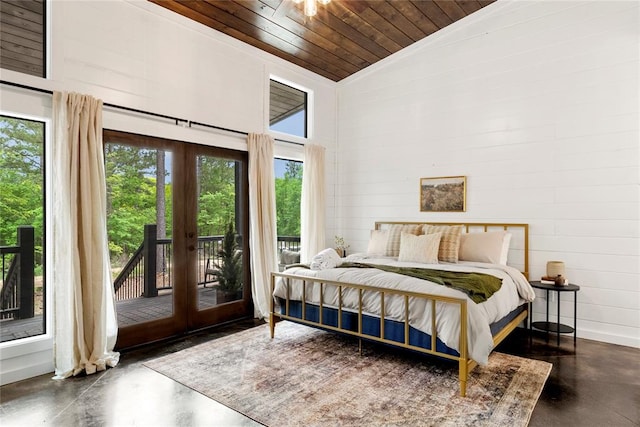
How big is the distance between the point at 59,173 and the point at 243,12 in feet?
7.59

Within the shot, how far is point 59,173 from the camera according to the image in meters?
2.93

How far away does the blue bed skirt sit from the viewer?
285 cm

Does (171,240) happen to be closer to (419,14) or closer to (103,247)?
(103,247)

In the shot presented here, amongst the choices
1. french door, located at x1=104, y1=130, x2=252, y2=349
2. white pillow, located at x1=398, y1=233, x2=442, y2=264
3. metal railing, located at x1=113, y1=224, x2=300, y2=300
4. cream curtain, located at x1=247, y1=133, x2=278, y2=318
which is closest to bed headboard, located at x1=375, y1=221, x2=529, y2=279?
white pillow, located at x1=398, y1=233, x2=442, y2=264

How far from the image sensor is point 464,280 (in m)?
3.03

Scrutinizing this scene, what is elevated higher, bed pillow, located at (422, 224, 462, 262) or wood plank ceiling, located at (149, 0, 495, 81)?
wood plank ceiling, located at (149, 0, 495, 81)

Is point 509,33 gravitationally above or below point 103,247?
above

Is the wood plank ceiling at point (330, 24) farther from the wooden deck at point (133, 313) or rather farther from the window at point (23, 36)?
the wooden deck at point (133, 313)

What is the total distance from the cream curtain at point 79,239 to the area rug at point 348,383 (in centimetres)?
53

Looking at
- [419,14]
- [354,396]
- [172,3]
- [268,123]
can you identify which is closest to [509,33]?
[419,14]

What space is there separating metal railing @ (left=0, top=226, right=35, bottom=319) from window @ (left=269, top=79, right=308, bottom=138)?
2830 millimetres

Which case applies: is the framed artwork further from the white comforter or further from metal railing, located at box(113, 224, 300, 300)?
metal railing, located at box(113, 224, 300, 300)

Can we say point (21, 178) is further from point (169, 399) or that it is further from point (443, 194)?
point (443, 194)

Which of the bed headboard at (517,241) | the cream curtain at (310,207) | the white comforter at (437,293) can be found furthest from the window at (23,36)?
the bed headboard at (517,241)
